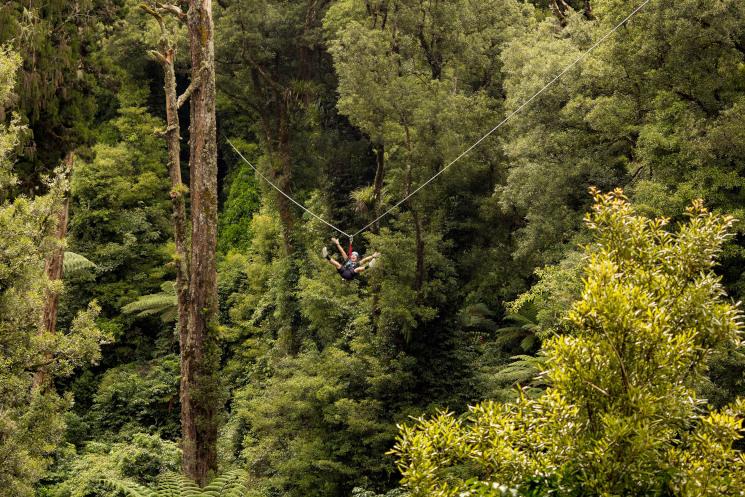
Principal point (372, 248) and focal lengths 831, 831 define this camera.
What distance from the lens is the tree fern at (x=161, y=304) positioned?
22.0 metres

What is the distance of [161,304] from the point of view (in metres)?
22.2

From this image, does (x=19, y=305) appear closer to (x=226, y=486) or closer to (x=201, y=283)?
(x=201, y=283)

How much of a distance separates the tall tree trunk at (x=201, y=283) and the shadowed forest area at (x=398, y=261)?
4 cm

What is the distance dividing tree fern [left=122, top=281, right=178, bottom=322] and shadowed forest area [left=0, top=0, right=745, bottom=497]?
13 centimetres

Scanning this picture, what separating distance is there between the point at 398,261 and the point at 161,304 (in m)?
8.51

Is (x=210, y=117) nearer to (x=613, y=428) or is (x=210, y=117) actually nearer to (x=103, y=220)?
(x=613, y=428)

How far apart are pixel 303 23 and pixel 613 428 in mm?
19591

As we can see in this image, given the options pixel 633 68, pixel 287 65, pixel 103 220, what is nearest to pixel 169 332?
pixel 103 220

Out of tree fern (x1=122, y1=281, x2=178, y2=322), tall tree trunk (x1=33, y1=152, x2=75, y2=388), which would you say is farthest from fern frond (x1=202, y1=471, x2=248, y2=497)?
tree fern (x1=122, y1=281, x2=178, y2=322)

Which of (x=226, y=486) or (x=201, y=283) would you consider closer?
(x=226, y=486)

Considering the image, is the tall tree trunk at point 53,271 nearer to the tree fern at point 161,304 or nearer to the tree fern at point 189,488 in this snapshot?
the tree fern at point 161,304

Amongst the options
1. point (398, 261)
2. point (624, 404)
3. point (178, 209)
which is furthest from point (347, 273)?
point (624, 404)

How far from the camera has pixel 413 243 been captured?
16.5 meters

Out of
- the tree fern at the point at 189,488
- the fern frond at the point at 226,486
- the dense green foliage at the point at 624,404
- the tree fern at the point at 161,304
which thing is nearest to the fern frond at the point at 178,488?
the tree fern at the point at 189,488
